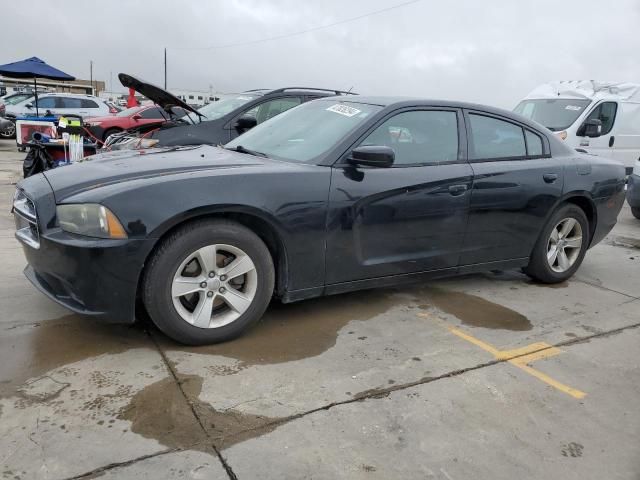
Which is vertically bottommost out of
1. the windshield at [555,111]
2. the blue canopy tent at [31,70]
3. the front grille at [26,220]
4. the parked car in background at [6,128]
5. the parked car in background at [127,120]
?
the parked car in background at [6,128]

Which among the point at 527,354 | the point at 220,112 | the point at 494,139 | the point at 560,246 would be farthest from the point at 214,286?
the point at 220,112

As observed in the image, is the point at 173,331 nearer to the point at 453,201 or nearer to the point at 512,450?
the point at 512,450

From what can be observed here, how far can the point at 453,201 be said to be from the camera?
3957 mm

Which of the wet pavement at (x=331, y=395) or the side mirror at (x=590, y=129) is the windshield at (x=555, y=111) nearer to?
the side mirror at (x=590, y=129)

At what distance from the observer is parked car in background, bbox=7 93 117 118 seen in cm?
1883

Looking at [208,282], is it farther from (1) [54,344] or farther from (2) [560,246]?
(2) [560,246]

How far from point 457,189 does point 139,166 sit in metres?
2.15

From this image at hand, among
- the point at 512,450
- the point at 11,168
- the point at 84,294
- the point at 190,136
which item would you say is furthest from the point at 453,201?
the point at 11,168

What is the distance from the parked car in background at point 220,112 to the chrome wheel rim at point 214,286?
12.2ft

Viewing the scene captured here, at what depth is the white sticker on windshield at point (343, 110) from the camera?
397 centimetres

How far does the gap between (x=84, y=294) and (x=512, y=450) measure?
2.25m

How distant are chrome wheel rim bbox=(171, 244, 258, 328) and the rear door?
5.70 ft

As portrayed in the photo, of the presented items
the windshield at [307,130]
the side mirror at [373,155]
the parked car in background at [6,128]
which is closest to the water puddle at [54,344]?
the windshield at [307,130]

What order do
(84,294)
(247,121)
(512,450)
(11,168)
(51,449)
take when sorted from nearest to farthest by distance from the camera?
(51,449) → (512,450) → (84,294) → (247,121) → (11,168)
